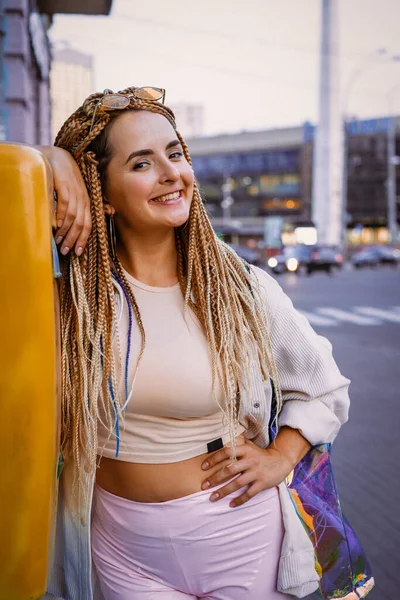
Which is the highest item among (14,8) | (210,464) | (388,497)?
(14,8)

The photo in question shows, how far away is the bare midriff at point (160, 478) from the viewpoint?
5.39 feet

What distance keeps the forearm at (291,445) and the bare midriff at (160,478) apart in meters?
0.20

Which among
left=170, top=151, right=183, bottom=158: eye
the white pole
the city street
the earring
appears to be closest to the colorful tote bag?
the earring

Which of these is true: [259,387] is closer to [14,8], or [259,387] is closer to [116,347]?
[116,347]

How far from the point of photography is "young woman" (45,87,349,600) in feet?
5.25

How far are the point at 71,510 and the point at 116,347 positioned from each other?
1.41 ft

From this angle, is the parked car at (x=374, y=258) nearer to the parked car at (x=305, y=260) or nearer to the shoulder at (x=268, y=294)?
the parked car at (x=305, y=260)

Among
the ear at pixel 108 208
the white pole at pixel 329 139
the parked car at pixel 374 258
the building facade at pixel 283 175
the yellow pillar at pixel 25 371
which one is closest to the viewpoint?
the yellow pillar at pixel 25 371

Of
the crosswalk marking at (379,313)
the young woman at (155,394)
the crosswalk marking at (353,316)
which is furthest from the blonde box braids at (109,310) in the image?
A: the crosswalk marking at (379,313)

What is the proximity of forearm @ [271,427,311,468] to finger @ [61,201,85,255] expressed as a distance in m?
0.77

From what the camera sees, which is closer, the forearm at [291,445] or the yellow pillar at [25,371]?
the yellow pillar at [25,371]

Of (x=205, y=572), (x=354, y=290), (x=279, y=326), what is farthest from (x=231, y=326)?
(x=354, y=290)

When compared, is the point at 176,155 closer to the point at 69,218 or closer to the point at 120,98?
the point at 120,98

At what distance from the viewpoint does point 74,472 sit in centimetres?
166
